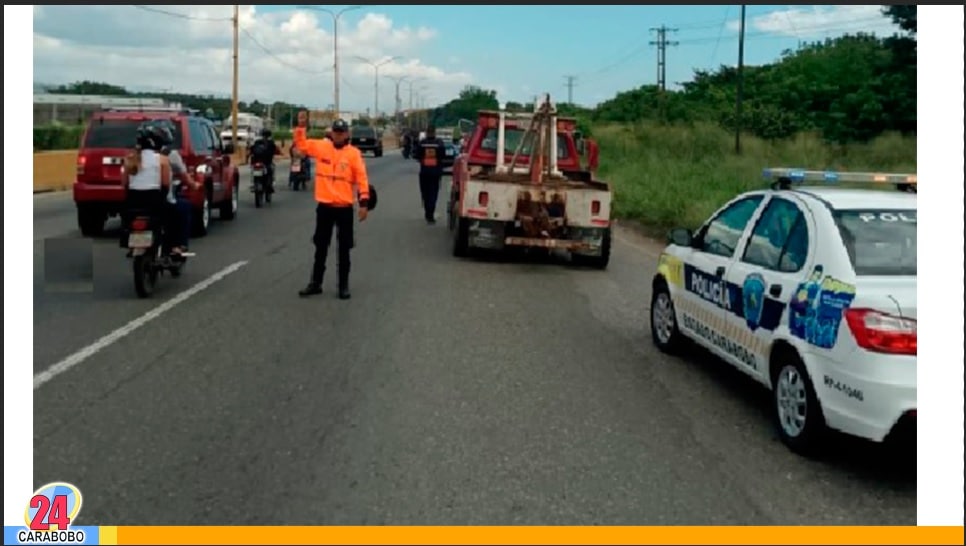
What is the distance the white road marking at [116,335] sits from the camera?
7711 millimetres

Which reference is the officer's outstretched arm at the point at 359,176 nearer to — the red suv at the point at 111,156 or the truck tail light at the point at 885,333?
the red suv at the point at 111,156

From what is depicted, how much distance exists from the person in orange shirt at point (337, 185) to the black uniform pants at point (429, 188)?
876 centimetres

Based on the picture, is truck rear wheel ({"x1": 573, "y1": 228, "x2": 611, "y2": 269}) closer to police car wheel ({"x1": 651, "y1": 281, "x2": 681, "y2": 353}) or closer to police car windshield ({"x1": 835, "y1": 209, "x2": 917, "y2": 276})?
police car wheel ({"x1": 651, "y1": 281, "x2": 681, "y2": 353})

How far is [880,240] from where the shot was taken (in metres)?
6.34

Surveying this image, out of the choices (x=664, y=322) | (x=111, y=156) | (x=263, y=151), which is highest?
(x=263, y=151)

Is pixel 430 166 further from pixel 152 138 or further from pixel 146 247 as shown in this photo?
pixel 146 247

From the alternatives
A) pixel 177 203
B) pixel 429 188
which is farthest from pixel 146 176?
pixel 429 188

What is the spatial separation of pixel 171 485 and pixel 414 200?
22.0m

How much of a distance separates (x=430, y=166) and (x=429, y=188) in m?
0.48

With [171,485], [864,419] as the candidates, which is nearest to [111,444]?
[171,485]

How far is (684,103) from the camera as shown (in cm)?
6569

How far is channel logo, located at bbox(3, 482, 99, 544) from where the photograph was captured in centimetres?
489

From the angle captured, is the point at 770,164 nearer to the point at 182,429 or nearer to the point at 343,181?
the point at 343,181

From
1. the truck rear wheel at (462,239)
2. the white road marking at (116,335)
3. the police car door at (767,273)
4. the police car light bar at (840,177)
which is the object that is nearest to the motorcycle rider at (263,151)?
the truck rear wheel at (462,239)
